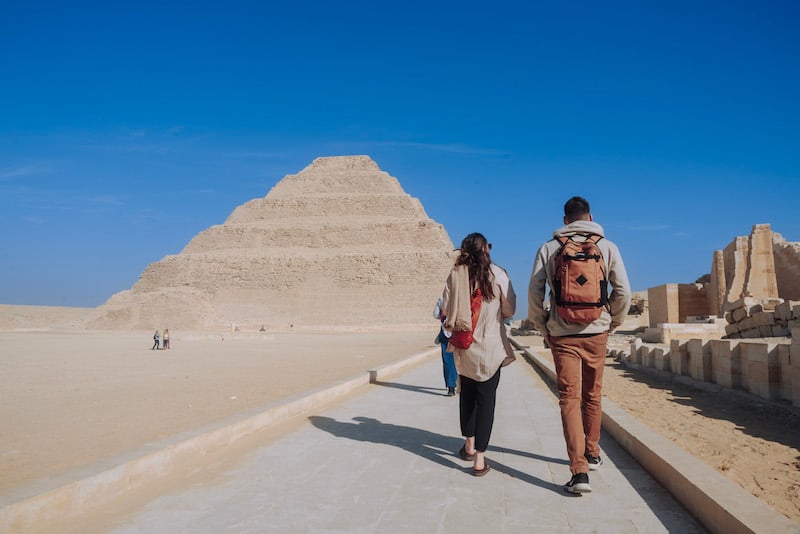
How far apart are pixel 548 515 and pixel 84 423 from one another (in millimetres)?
4073

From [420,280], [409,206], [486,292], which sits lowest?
[486,292]

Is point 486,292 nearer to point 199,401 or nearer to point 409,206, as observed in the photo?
point 199,401

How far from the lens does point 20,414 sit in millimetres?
5727

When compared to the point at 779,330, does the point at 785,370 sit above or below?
below

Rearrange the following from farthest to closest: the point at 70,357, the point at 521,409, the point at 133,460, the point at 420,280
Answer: the point at 420,280 < the point at 70,357 < the point at 521,409 < the point at 133,460

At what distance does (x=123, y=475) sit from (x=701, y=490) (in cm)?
283

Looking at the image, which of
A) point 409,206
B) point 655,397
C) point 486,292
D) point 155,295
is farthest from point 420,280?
point 486,292

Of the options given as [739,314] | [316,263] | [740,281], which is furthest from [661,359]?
[316,263]

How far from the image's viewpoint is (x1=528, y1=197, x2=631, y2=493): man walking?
3285mm

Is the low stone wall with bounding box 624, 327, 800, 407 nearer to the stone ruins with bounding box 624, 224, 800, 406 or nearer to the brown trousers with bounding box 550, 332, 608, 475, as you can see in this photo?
the stone ruins with bounding box 624, 224, 800, 406

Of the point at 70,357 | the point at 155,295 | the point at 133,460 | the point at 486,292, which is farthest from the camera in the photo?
the point at 155,295

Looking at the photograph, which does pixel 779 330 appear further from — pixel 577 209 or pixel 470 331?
pixel 470 331

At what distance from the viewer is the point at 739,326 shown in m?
11.9

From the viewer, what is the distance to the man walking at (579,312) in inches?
129
